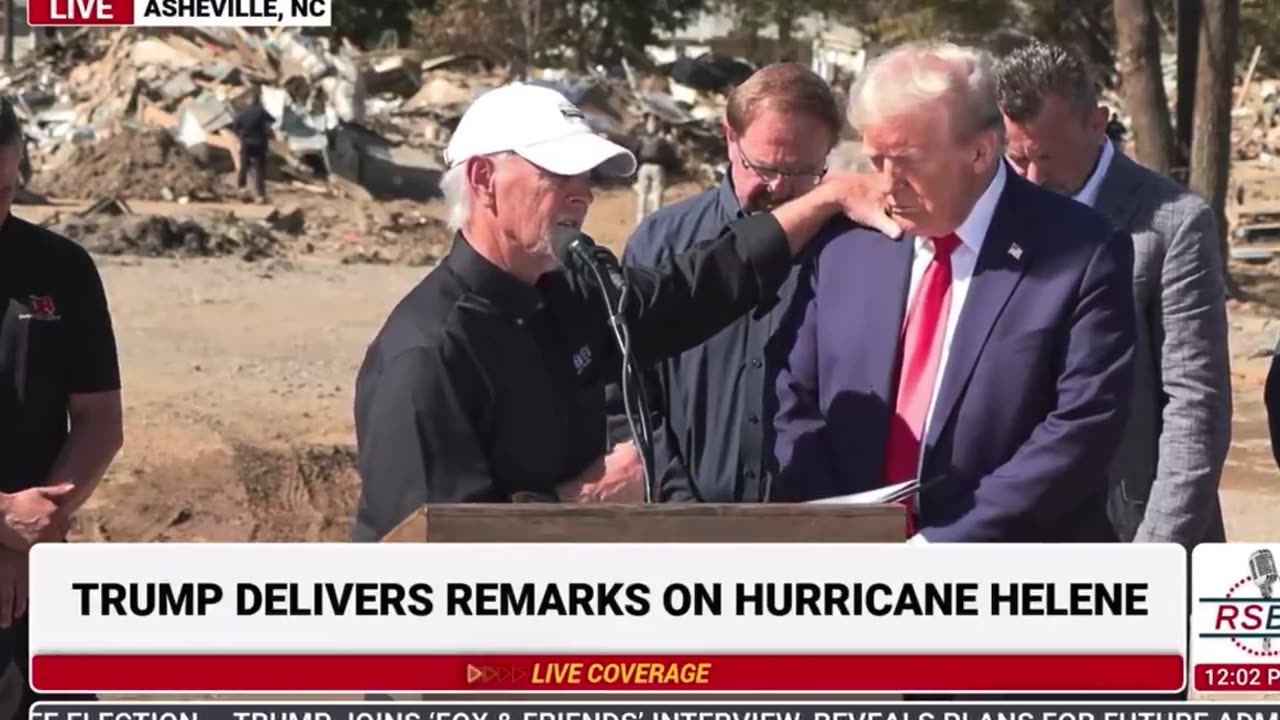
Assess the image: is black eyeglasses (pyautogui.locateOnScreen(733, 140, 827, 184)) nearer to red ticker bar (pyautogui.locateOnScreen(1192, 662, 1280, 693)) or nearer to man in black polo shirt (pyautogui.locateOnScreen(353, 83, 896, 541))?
man in black polo shirt (pyautogui.locateOnScreen(353, 83, 896, 541))

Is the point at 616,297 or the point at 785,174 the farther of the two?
the point at 785,174

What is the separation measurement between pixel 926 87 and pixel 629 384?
0.82 m

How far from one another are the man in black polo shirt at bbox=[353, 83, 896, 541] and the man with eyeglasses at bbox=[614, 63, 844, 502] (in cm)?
67

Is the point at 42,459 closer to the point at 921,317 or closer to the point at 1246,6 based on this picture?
the point at 921,317

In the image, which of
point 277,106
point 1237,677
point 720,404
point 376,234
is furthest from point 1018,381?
point 277,106

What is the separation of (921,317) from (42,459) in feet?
7.06

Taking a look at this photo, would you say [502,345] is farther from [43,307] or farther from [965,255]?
[43,307]

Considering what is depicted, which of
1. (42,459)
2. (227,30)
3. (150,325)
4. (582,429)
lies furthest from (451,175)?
(227,30)

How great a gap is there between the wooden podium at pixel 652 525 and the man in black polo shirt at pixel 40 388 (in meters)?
1.66

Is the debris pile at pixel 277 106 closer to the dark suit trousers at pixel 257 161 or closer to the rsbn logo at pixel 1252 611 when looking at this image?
the dark suit trousers at pixel 257 161

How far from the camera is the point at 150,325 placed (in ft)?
62.2

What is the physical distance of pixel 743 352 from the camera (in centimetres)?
512

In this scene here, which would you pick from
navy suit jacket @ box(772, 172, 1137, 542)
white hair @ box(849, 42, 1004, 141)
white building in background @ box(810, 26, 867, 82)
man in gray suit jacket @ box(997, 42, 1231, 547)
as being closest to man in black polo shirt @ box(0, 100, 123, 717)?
navy suit jacket @ box(772, 172, 1137, 542)

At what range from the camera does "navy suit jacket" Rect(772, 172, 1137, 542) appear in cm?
423
